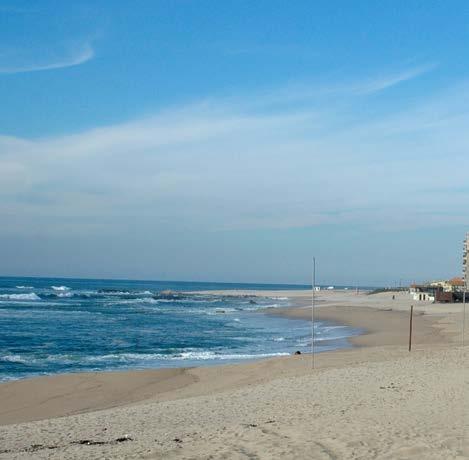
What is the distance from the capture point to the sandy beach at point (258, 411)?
27.8 feet

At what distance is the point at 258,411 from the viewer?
1153 cm

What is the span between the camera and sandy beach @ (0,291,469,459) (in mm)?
8484

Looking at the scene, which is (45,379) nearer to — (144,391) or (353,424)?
(144,391)

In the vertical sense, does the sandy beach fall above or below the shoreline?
above

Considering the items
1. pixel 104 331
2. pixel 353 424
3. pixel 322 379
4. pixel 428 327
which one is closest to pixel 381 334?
pixel 428 327

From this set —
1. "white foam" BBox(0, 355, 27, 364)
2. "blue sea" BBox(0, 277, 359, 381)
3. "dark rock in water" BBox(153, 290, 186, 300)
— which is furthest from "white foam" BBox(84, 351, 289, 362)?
"dark rock in water" BBox(153, 290, 186, 300)

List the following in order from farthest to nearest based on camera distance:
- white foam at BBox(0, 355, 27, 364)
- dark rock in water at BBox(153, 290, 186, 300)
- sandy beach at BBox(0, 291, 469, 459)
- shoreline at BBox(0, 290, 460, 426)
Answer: dark rock in water at BBox(153, 290, 186, 300) → white foam at BBox(0, 355, 27, 364) → shoreline at BBox(0, 290, 460, 426) → sandy beach at BBox(0, 291, 469, 459)

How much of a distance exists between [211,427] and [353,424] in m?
2.17

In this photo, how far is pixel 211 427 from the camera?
10016mm

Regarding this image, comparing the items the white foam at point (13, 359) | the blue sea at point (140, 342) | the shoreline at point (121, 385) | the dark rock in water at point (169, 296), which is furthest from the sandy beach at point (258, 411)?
the dark rock in water at point (169, 296)

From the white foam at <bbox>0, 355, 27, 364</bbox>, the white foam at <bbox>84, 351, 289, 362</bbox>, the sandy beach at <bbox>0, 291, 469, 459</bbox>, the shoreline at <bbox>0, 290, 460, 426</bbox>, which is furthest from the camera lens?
the white foam at <bbox>84, 351, 289, 362</bbox>

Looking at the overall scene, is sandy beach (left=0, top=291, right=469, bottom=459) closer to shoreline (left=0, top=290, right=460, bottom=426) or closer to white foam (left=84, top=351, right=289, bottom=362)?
shoreline (left=0, top=290, right=460, bottom=426)

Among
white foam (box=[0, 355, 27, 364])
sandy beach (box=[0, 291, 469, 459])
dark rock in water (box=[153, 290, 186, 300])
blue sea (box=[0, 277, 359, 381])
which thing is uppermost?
sandy beach (box=[0, 291, 469, 459])

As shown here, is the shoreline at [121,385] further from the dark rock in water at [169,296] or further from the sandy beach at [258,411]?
the dark rock in water at [169,296]
